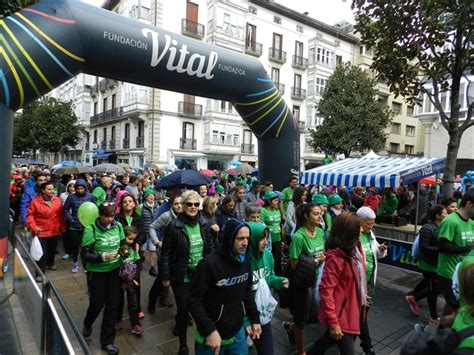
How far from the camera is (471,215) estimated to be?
3.52 metres

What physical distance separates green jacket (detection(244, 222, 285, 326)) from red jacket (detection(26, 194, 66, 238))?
391 cm

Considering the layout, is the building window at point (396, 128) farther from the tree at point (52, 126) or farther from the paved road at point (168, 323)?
the paved road at point (168, 323)

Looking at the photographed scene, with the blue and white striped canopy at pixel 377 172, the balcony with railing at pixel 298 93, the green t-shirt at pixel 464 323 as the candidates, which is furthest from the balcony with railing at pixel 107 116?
the green t-shirt at pixel 464 323

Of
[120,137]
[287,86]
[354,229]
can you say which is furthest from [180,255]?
[287,86]

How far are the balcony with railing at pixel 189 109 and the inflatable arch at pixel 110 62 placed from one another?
1955cm

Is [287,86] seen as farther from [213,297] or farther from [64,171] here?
[213,297]

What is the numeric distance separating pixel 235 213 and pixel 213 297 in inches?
122

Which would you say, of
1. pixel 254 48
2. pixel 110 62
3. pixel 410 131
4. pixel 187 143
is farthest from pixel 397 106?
pixel 110 62

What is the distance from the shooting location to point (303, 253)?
3.24 meters

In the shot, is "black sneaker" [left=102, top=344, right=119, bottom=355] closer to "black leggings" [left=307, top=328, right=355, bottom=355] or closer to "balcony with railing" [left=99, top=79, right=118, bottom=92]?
"black leggings" [left=307, top=328, right=355, bottom=355]

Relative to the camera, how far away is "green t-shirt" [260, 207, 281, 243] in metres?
5.24

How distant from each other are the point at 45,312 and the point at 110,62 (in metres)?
3.75

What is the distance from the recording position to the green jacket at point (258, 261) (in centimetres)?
274

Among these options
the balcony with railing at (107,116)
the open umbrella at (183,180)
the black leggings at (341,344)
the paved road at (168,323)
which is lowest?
the paved road at (168,323)
